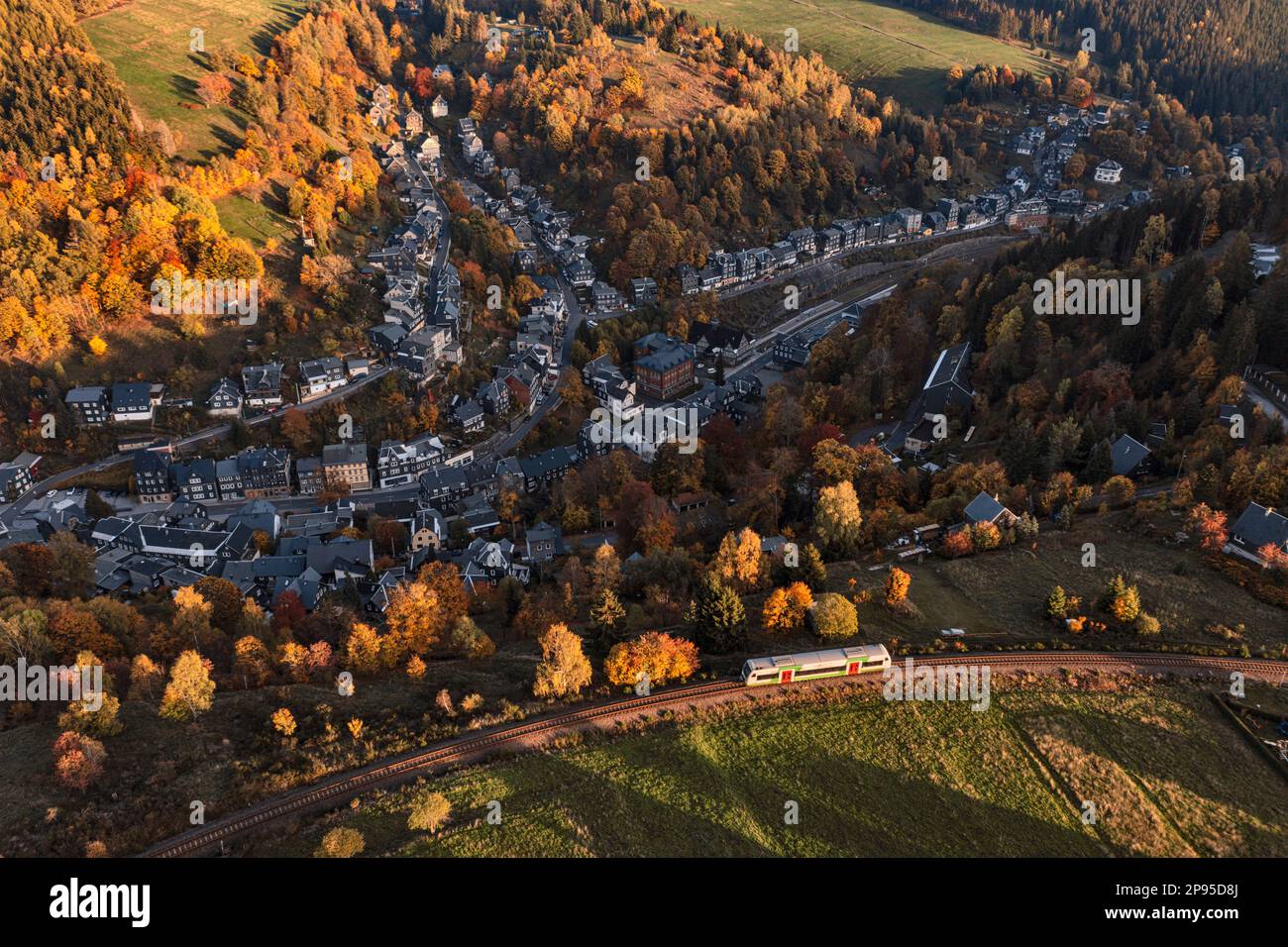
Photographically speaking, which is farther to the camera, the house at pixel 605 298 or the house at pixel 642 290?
the house at pixel 642 290

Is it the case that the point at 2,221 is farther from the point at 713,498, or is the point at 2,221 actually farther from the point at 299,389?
the point at 713,498

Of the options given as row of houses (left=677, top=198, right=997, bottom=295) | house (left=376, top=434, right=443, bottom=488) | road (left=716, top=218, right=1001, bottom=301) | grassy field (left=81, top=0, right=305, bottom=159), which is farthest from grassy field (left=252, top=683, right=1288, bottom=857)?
grassy field (left=81, top=0, right=305, bottom=159)

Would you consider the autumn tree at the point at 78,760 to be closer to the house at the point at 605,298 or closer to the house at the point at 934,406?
the house at the point at 934,406

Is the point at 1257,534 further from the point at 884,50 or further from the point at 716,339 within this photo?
the point at 884,50

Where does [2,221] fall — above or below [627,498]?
above

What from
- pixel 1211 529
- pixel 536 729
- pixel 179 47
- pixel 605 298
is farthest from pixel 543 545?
pixel 179 47

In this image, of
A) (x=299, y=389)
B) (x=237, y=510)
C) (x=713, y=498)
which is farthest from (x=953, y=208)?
(x=237, y=510)

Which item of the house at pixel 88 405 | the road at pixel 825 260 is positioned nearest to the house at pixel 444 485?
the house at pixel 88 405
